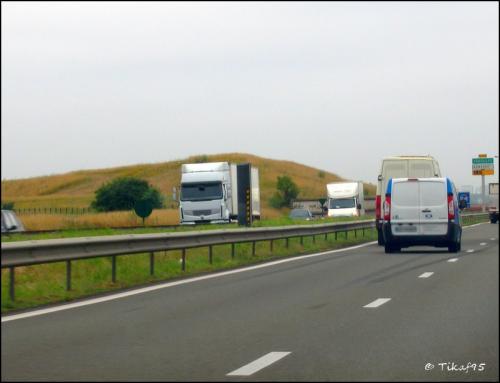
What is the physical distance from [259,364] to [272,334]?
1.88 metres

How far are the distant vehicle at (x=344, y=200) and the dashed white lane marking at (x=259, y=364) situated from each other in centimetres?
4604

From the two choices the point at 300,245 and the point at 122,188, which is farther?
the point at 122,188

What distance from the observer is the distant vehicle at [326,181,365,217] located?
54.8 metres

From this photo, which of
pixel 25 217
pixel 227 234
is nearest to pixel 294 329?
pixel 227 234

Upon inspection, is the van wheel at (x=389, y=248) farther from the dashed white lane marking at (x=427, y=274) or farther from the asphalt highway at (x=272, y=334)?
the asphalt highway at (x=272, y=334)

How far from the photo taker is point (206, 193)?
1610 inches

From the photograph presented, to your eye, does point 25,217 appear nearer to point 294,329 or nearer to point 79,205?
point 79,205

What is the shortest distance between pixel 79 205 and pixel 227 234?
2374cm

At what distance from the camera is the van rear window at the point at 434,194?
22047 mm

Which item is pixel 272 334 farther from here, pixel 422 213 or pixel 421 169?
pixel 421 169

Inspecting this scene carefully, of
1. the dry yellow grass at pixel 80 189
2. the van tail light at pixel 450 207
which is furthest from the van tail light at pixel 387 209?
the dry yellow grass at pixel 80 189

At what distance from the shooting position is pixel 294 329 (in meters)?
10.4

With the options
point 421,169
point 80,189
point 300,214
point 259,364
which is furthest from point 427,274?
point 300,214

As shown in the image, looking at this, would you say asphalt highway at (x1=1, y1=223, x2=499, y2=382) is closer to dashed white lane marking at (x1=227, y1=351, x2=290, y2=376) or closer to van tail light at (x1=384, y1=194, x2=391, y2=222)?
dashed white lane marking at (x1=227, y1=351, x2=290, y2=376)
